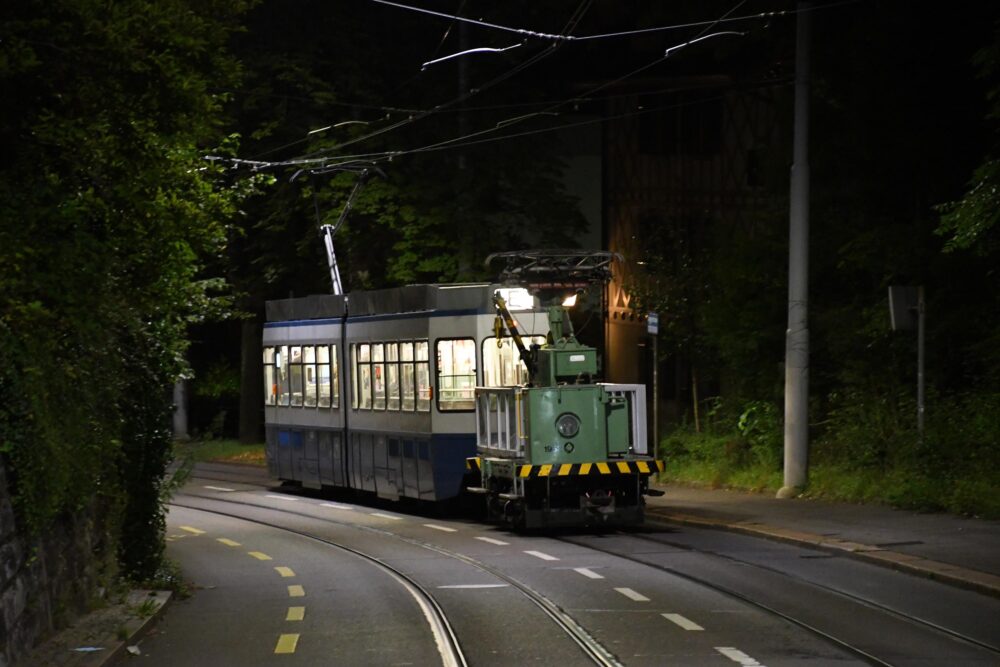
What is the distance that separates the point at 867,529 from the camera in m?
20.0

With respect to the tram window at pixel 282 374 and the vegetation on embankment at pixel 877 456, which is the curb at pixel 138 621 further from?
the tram window at pixel 282 374

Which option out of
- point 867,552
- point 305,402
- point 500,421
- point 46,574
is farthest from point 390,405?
point 46,574

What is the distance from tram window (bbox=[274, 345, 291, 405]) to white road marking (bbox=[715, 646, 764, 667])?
65.3 feet

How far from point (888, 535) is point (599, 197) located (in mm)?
26495

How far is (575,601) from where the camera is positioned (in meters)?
14.9

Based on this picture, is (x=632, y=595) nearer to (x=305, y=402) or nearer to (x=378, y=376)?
(x=378, y=376)

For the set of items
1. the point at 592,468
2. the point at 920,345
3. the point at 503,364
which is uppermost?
the point at 920,345

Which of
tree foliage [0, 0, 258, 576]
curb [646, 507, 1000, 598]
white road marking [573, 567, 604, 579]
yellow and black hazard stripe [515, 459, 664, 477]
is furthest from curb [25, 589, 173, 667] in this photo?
curb [646, 507, 1000, 598]

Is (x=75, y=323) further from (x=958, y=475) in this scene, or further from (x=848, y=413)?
(x=848, y=413)

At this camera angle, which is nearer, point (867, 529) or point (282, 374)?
point (867, 529)

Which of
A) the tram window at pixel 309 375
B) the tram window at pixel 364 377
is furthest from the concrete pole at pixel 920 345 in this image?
the tram window at pixel 309 375

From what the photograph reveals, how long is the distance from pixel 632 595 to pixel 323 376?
1480 centimetres

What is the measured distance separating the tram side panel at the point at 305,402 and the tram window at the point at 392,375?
211cm

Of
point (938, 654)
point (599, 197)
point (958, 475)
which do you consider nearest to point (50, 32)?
point (938, 654)
